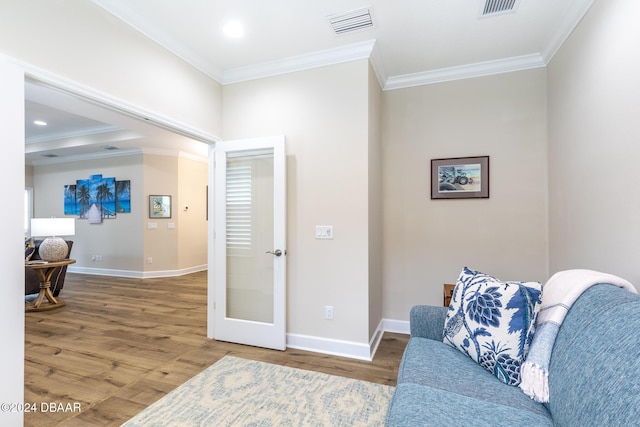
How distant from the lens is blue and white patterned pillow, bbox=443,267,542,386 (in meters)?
1.46

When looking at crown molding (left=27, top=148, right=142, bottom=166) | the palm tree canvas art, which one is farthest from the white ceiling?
the palm tree canvas art

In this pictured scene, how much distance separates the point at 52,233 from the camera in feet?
14.2

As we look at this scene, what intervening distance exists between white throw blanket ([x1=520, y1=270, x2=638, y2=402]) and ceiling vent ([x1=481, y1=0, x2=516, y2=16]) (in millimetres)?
1914

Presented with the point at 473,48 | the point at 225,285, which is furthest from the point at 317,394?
the point at 473,48

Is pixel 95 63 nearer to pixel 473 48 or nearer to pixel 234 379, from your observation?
pixel 234 379

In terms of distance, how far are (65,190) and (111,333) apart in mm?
5671

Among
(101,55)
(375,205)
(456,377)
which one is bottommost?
(456,377)

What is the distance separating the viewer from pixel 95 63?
2.01 meters

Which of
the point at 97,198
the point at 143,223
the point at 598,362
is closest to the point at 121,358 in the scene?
the point at 598,362

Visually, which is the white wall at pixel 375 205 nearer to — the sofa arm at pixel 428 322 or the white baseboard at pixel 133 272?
the sofa arm at pixel 428 322

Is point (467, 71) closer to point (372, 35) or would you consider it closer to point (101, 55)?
point (372, 35)

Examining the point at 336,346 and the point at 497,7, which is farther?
the point at 336,346

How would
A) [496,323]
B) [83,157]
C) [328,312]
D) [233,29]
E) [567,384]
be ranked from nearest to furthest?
1. [567,384]
2. [496,323]
3. [233,29]
4. [328,312]
5. [83,157]

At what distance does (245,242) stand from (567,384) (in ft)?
8.65
